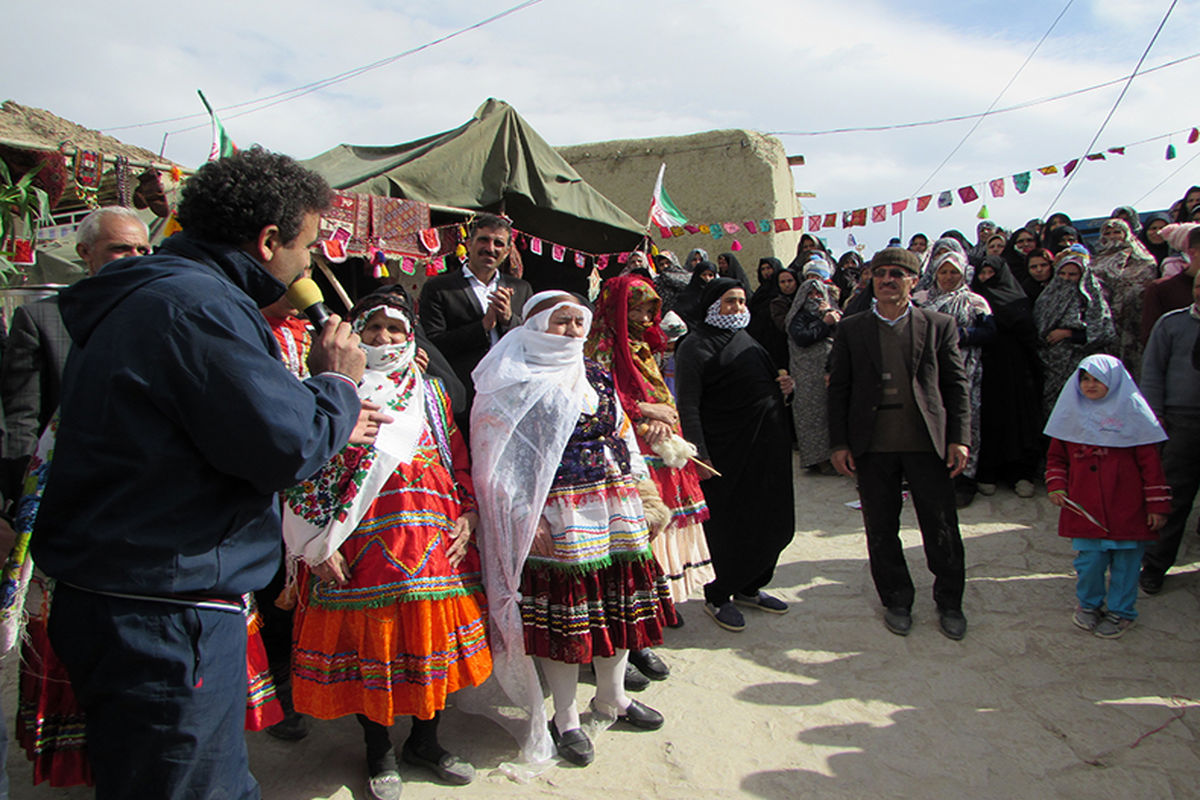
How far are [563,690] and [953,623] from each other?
2175 millimetres

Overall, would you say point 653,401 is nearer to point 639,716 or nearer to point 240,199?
point 639,716

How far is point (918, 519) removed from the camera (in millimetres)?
3850

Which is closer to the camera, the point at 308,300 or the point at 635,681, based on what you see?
the point at 308,300

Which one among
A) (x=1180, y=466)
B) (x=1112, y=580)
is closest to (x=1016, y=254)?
(x=1180, y=466)

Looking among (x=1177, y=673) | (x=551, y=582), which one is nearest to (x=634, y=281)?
(x=551, y=582)

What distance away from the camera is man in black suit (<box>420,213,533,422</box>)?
3.74m

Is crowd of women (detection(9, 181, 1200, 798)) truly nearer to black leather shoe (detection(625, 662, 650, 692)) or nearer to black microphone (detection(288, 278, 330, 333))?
black leather shoe (detection(625, 662, 650, 692))

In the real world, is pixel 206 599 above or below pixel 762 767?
above

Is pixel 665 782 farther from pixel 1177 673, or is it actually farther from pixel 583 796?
pixel 1177 673

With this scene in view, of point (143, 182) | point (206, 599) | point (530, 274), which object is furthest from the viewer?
point (530, 274)

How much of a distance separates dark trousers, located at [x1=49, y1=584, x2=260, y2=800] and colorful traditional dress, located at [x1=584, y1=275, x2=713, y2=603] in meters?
2.15

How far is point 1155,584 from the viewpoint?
398cm

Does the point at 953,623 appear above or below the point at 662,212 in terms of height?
below

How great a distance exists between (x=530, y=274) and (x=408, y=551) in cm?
560
